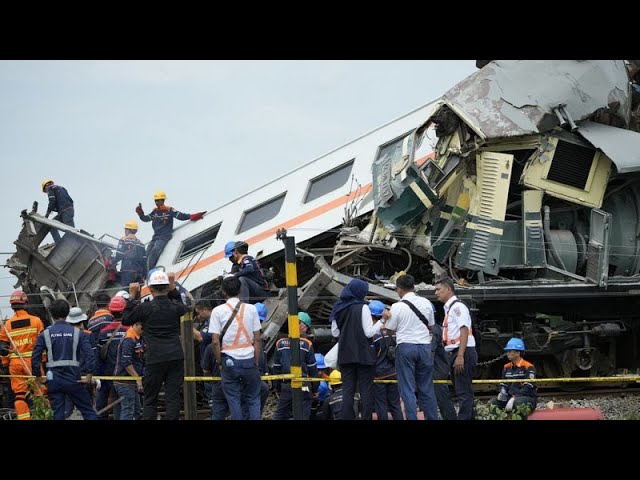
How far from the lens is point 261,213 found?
1544 cm

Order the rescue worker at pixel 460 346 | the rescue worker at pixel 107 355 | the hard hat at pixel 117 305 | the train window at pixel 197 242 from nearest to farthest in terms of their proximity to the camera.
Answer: the rescue worker at pixel 460 346
the rescue worker at pixel 107 355
the hard hat at pixel 117 305
the train window at pixel 197 242

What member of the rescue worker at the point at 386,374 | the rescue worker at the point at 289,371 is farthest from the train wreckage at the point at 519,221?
the rescue worker at the point at 386,374

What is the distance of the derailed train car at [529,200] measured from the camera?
12414 mm

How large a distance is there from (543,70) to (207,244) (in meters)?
5.91

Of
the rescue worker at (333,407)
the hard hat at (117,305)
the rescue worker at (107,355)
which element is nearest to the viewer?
the rescue worker at (333,407)

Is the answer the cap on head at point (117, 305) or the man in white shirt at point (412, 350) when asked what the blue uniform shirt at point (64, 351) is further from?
the man in white shirt at point (412, 350)

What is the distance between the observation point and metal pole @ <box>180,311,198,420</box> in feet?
30.5

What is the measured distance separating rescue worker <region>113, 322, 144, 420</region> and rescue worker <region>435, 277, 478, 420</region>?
314cm

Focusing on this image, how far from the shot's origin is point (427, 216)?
42.4ft

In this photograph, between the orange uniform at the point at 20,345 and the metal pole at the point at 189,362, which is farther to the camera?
the orange uniform at the point at 20,345

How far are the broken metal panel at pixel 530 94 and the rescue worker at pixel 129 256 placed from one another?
5.28 meters

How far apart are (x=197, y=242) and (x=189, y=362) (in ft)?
21.6
